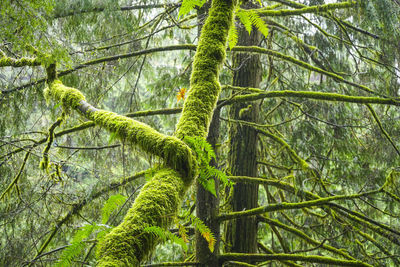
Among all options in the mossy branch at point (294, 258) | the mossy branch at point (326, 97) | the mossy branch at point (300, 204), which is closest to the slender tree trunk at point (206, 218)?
the mossy branch at point (294, 258)

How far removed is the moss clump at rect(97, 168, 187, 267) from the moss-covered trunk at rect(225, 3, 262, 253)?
3.78 meters

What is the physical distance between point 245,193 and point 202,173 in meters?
3.65

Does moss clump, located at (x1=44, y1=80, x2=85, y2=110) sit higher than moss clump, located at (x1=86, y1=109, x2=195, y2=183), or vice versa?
moss clump, located at (x1=44, y1=80, x2=85, y2=110)

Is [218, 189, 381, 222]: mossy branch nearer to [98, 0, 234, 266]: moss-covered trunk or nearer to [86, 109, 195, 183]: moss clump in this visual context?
[98, 0, 234, 266]: moss-covered trunk

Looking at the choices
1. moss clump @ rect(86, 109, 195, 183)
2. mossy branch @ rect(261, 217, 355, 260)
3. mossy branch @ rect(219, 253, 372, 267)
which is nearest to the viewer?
moss clump @ rect(86, 109, 195, 183)

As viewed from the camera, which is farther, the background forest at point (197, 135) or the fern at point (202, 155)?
the background forest at point (197, 135)

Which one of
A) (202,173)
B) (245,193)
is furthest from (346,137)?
(202,173)

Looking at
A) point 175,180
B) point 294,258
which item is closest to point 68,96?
point 175,180

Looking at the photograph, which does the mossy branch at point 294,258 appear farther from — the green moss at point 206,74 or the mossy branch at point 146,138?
the mossy branch at point 146,138

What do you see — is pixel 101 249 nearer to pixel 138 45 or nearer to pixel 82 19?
pixel 82 19

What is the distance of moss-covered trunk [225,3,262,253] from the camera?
4.96 metres

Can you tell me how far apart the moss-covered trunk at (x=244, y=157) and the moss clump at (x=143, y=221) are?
12.4ft

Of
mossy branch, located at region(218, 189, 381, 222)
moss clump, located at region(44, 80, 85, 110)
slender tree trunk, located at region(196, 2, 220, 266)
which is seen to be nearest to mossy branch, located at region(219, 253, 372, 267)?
slender tree trunk, located at region(196, 2, 220, 266)

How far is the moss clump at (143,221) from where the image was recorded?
3.43ft
